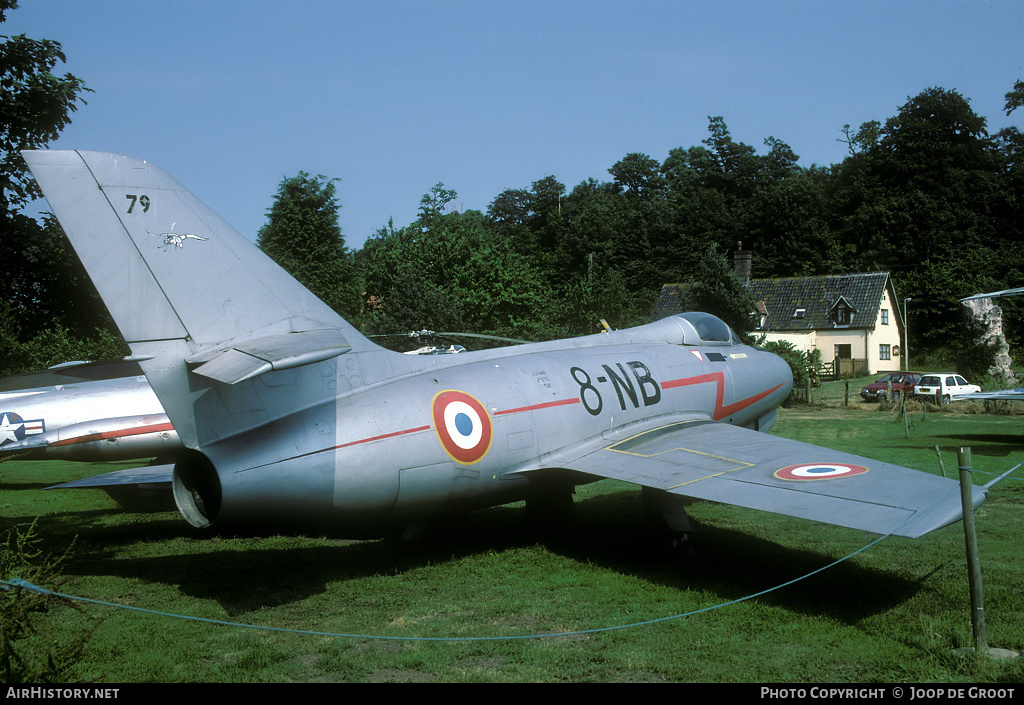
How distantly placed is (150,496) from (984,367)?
35.3m

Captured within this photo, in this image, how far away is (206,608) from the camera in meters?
7.82

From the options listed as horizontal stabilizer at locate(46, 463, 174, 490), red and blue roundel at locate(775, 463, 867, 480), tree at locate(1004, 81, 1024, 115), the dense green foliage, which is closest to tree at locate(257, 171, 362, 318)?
the dense green foliage

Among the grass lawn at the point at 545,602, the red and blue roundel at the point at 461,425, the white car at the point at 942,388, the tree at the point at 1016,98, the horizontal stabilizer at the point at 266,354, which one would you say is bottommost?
the white car at the point at 942,388

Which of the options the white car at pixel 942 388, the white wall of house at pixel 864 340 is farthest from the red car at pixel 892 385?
the white wall of house at pixel 864 340

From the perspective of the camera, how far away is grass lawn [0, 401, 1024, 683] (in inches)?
240

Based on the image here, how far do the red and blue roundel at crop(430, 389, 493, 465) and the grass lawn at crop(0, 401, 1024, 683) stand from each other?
1.54 metres

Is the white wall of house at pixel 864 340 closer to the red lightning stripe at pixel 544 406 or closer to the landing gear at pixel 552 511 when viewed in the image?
the landing gear at pixel 552 511

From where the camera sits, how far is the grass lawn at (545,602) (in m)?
6.10

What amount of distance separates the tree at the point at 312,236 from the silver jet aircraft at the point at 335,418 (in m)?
40.1

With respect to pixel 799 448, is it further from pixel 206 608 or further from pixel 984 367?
pixel 984 367

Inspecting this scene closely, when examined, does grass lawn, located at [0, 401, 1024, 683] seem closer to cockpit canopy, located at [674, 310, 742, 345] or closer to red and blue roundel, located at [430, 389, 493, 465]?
red and blue roundel, located at [430, 389, 493, 465]

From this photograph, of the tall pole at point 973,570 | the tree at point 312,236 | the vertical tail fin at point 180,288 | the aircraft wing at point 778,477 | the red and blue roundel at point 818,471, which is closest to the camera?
the tall pole at point 973,570

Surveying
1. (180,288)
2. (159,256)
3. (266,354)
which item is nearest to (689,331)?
(266,354)

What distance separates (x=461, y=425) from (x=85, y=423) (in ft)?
32.9
